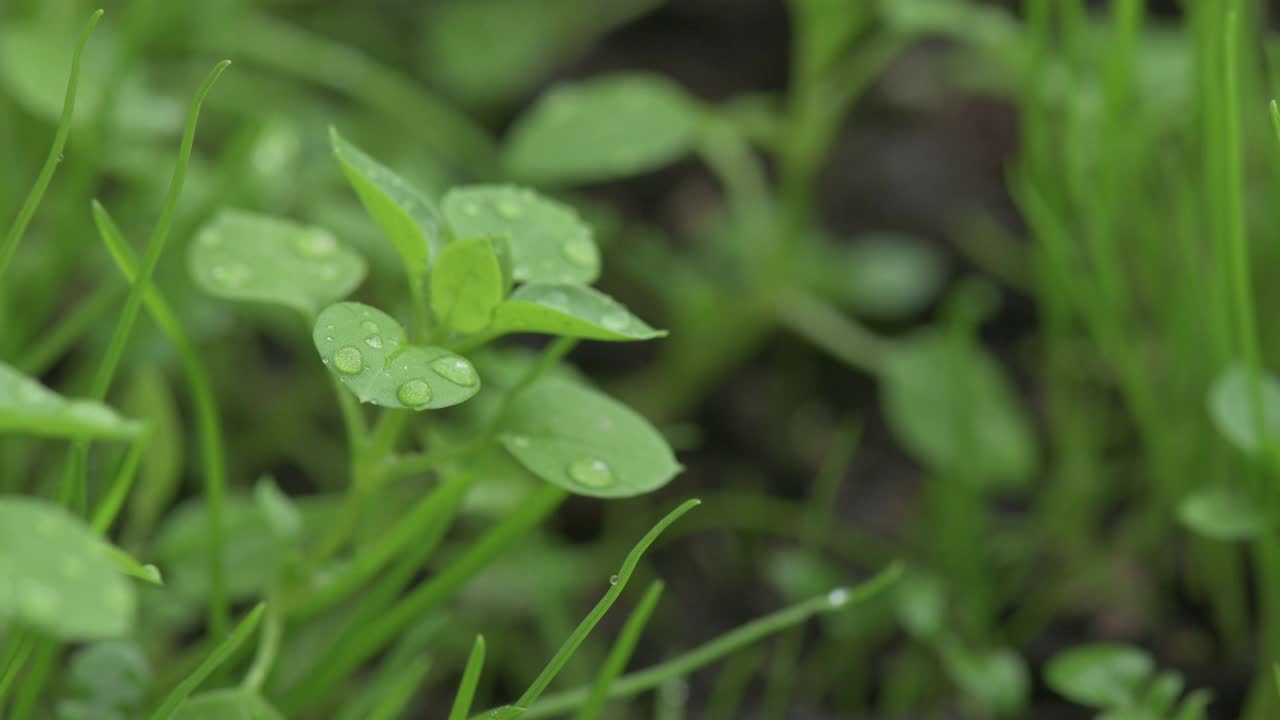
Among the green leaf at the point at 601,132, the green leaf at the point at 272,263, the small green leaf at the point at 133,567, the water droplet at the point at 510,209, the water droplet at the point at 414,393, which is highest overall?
the water droplet at the point at 510,209

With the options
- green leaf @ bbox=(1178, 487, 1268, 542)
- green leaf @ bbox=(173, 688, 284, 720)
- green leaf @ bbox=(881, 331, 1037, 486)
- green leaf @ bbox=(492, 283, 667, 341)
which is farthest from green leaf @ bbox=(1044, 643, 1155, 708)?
green leaf @ bbox=(173, 688, 284, 720)

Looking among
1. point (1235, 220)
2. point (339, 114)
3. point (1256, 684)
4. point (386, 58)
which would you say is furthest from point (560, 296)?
point (386, 58)

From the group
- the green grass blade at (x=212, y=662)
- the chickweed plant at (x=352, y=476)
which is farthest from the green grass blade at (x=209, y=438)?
the green grass blade at (x=212, y=662)

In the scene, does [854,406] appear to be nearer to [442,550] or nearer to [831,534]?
[831,534]

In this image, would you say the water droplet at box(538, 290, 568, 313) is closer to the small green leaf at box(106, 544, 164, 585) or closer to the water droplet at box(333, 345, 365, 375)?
the water droplet at box(333, 345, 365, 375)

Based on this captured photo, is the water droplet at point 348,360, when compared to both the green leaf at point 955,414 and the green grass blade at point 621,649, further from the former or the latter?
the green leaf at point 955,414

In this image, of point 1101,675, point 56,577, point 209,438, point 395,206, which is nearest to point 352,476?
point 209,438
